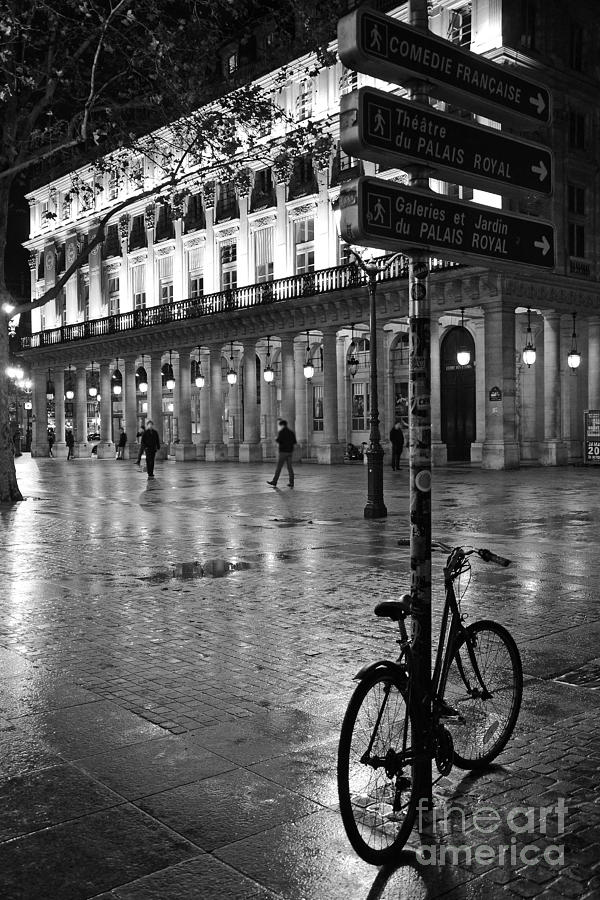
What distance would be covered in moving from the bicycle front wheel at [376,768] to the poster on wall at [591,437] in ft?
92.0

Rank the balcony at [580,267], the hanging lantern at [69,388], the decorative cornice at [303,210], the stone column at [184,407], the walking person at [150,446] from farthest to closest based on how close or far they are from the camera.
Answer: the hanging lantern at [69,388]
the stone column at [184,407]
the decorative cornice at [303,210]
the balcony at [580,267]
the walking person at [150,446]

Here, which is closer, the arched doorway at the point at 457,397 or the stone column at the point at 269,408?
the arched doorway at the point at 457,397

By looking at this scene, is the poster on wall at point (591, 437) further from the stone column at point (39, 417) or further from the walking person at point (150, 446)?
the stone column at point (39, 417)

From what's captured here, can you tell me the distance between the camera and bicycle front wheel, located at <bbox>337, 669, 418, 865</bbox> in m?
3.46

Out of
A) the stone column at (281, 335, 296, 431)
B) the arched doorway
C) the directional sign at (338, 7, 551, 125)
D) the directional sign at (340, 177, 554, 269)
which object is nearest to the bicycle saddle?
the directional sign at (340, 177, 554, 269)

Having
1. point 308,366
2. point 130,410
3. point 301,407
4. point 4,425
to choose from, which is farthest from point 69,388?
point 4,425

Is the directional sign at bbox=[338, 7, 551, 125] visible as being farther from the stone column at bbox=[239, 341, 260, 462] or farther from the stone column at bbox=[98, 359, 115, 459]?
the stone column at bbox=[98, 359, 115, 459]

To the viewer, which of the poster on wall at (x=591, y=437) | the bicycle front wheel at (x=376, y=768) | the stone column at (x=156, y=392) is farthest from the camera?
the stone column at (x=156, y=392)

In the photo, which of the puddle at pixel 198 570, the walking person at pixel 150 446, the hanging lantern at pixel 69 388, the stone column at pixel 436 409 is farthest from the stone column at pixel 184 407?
the puddle at pixel 198 570

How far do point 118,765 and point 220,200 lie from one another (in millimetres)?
43779

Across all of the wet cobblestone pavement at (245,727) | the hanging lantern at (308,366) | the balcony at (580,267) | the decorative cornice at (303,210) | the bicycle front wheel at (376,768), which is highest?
the decorative cornice at (303,210)

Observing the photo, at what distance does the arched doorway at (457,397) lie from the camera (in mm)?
37062

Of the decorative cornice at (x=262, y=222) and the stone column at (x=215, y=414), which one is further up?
the decorative cornice at (x=262, y=222)

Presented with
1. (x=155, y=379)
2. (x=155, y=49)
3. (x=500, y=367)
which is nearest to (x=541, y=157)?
(x=155, y=49)
